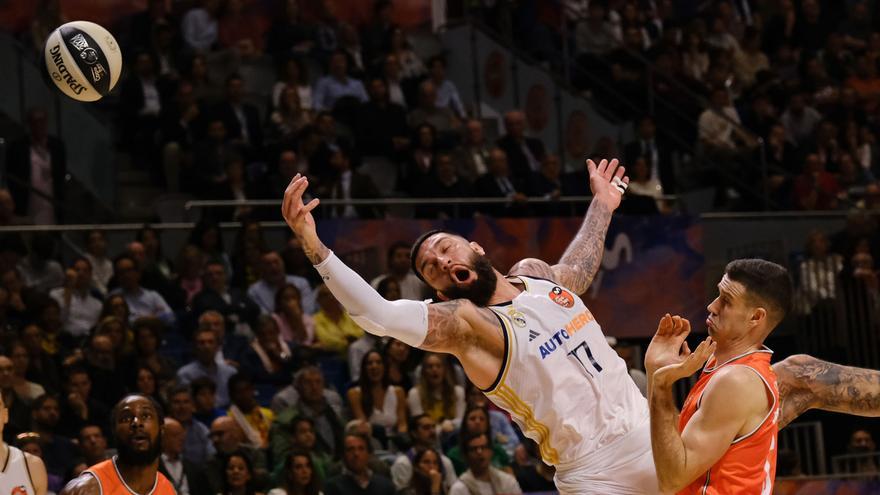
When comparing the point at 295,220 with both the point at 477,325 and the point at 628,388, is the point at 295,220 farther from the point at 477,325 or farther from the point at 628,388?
the point at 628,388

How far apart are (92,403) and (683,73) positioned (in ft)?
32.4

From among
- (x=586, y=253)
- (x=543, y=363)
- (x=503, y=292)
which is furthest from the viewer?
(x=586, y=253)

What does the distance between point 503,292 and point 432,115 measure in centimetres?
983

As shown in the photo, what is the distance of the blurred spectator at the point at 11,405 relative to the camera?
10.9m

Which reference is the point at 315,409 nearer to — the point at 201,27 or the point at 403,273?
the point at 403,273

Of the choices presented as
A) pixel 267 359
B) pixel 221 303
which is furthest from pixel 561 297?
pixel 221 303

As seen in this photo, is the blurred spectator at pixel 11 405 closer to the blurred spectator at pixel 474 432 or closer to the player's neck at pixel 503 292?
the blurred spectator at pixel 474 432

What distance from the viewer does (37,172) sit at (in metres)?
14.1

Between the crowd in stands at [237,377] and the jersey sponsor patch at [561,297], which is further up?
the jersey sponsor patch at [561,297]

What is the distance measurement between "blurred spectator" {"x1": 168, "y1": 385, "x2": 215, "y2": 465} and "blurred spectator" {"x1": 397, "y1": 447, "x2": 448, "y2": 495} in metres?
1.62

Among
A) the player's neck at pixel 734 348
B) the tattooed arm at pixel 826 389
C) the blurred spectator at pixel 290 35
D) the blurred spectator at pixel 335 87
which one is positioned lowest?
the tattooed arm at pixel 826 389

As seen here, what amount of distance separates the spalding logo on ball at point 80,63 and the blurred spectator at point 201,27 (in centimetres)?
668

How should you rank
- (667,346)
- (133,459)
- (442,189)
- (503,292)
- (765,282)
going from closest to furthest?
(667,346) < (765,282) < (503,292) < (133,459) < (442,189)

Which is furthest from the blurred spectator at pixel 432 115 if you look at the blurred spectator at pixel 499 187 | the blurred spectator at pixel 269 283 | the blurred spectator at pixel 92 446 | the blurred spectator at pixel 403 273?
the blurred spectator at pixel 92 446
